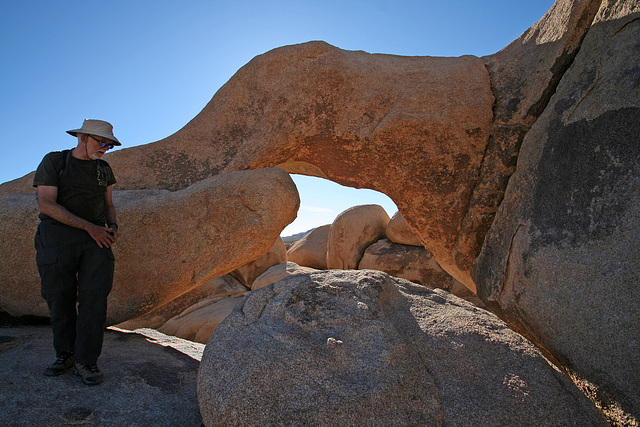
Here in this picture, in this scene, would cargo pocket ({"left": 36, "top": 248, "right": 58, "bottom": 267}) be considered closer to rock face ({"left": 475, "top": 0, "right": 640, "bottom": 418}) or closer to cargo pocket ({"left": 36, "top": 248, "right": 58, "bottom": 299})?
cargo pocket ({"left": 36, "top": 248, "right": 58, "bottom": 299})

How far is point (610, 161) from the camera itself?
1.96 metres

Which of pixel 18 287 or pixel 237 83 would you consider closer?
pixel 18 287

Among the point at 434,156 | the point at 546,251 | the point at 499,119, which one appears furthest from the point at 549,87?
the point at 546,251

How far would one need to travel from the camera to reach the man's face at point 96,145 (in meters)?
2.17

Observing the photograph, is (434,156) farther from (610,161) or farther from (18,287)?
(18,287)

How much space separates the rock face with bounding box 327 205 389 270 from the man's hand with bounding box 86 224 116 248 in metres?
5.71

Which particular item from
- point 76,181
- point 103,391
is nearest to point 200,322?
point 103,391

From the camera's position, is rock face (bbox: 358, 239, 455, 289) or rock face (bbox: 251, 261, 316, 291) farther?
rock face (bbox: 358, 239, 455, 289)

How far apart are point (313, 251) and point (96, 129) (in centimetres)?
701

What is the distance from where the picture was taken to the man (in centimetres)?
205

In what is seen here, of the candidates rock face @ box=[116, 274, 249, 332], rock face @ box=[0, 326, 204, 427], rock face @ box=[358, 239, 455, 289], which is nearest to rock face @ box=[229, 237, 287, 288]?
rock face @ box=[116, 274, 249, 332]

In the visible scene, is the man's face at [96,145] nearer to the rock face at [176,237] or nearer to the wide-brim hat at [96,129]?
the wide-brim hat at [96,129]

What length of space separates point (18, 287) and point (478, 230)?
126 inches

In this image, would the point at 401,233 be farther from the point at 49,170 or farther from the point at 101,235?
the point at 49,170
